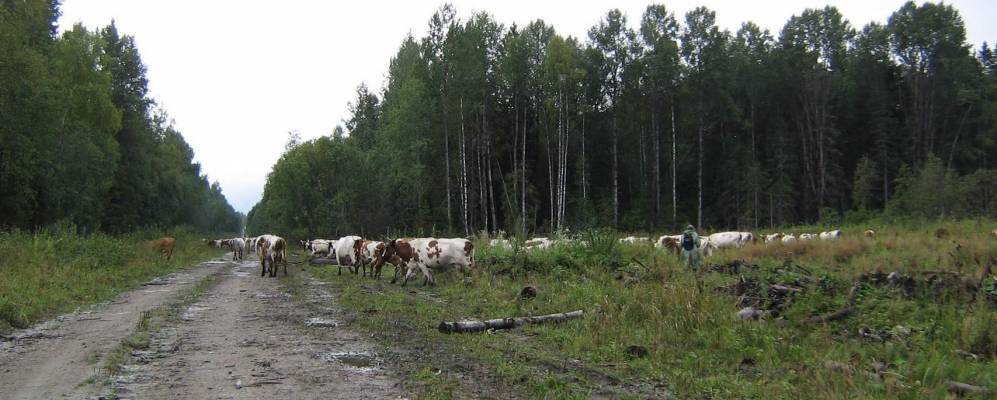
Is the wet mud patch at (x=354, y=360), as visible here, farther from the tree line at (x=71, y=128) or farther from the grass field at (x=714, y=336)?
the tree line at (x=71, y=128)

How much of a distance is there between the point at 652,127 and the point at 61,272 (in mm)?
38902

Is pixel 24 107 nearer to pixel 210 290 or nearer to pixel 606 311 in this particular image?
pixel 210 290

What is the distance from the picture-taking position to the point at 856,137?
5584cm

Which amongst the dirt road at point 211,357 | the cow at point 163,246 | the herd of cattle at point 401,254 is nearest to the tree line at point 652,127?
the cow at point 163,246

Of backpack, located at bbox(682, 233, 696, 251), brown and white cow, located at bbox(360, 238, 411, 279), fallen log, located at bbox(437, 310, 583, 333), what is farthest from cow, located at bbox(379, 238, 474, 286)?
fallen log, located at bbox(437, 310, 583, 333)

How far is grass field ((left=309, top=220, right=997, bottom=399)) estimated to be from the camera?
6031 mm

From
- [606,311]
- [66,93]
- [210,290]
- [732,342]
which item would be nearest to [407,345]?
[606,311]

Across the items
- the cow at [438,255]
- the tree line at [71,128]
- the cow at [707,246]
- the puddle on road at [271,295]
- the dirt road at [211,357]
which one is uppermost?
the tree line at [71,128]

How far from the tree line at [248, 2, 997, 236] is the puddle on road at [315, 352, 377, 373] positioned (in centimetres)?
3392

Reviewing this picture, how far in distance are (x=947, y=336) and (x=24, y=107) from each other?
3460cm

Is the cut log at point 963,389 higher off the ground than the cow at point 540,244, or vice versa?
the cow at point 540,244

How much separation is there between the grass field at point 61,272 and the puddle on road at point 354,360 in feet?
19.4

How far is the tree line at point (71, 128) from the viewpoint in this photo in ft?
86.8

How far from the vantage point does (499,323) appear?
9328mm
